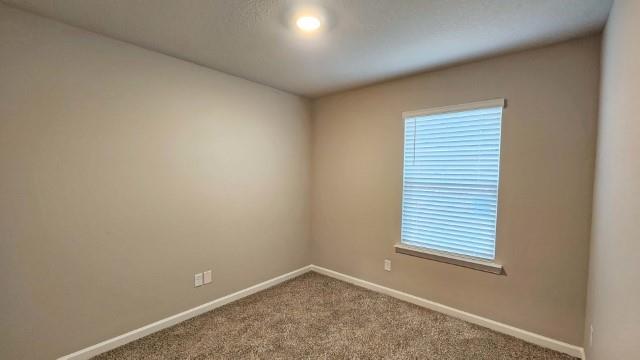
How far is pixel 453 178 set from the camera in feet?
8.77

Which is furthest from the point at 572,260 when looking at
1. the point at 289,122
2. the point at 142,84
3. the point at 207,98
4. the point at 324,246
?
the point at 142,84

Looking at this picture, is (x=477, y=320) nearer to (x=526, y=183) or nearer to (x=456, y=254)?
Answer: (x=456, y=254)

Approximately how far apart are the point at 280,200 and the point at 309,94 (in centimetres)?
142

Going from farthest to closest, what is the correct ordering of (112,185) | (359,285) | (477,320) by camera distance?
(359,285), (477,320), (112,185)

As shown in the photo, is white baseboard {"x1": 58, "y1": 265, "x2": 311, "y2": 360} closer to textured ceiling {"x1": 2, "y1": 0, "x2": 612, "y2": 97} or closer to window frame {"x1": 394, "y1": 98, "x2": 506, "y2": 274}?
window frame {"x1": 394, "y1": 98, "x2": 506, "y2": 274}

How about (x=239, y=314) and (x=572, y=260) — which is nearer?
(x=572, y=260)

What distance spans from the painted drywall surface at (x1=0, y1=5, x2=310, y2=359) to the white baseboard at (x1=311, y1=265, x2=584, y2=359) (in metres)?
1.31

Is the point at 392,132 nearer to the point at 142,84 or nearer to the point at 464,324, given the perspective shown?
the point at 464,324

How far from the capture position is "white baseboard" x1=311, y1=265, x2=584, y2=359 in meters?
2.16

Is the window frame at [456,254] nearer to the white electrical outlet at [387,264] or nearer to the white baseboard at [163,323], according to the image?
the white electrical outlet at [387,264]

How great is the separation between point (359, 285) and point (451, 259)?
1.18 m

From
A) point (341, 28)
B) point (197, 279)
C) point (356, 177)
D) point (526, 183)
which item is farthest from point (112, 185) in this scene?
point (526, 183)

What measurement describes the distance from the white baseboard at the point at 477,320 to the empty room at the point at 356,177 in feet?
0.06

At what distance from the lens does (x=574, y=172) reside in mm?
2094
